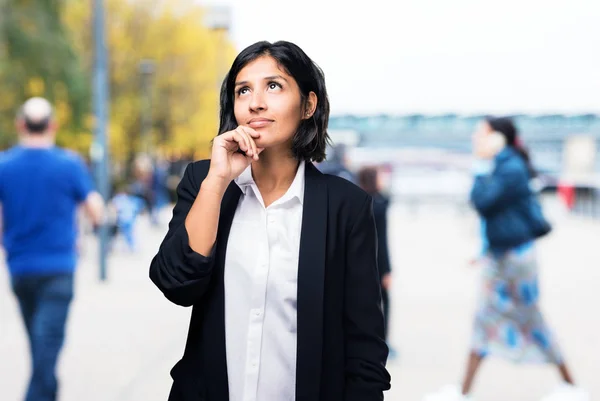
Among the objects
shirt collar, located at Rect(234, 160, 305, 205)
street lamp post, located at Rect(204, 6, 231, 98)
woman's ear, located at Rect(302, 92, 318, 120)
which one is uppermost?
street lamp post, located at Rect(204, 6, 231, 98)

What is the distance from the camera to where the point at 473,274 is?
1277 cm

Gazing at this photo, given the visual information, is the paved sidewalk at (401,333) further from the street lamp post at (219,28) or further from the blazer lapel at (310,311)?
the street lamp post at (219,28)

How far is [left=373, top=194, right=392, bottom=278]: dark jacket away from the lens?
628cm

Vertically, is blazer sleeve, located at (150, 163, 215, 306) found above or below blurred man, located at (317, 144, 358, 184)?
below

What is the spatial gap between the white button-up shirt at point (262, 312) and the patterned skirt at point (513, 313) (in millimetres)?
3383

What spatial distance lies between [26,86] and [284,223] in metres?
20.7

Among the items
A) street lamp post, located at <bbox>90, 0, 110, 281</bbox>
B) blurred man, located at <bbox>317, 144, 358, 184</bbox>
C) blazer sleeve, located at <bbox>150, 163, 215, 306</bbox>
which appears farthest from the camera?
street lamp post, located at <bbox>90, 0, 110, 281</bbox>

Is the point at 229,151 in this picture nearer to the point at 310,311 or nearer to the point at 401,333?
the point at 310,311

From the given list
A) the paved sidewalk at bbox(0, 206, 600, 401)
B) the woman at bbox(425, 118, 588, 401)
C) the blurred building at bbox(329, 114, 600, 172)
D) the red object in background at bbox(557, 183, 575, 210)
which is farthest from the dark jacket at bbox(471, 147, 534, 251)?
the red object in background at bbox(557, 183, 575, 210)

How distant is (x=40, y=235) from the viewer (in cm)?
457

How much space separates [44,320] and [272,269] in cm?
263

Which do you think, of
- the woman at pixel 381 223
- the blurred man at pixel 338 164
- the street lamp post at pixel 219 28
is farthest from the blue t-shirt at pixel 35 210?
the street lamp post at pixel 219 28

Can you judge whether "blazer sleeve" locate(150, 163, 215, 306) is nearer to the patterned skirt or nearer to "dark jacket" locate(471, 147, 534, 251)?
"dark jacket" locate(471, 147, 534, 251)

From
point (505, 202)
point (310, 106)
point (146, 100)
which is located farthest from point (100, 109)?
point (146, 100)
